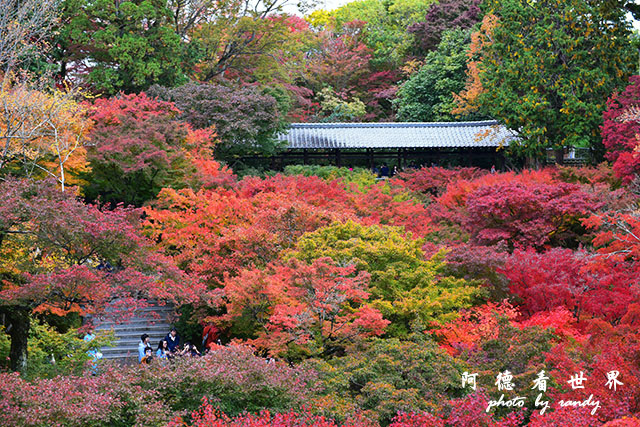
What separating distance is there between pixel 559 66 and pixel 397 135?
773cm

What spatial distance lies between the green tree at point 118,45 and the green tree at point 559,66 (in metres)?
12.3

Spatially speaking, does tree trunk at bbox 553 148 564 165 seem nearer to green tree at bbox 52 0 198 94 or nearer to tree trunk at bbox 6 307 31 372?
green tree at bbox 52 0 198 94

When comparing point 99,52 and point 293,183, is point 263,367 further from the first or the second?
point 99,52

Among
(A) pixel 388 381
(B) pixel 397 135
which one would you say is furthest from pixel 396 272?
(B) pixel 397 135

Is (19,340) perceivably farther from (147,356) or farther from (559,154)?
(559,154)

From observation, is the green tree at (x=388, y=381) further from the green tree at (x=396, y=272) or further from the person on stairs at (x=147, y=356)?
the person on stairs at (x=147, y=356)

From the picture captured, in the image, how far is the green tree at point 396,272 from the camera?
12.5 m

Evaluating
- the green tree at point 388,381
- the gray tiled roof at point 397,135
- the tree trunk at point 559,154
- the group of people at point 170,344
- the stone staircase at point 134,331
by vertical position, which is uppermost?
the gray tiled roof at point 397,135

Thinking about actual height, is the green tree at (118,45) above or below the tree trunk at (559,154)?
above

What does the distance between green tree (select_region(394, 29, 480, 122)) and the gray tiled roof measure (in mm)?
2790

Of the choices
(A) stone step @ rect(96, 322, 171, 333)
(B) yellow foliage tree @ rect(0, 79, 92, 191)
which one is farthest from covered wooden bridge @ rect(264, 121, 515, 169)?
(A) stone step @ rect(96, 322, 171, 333)

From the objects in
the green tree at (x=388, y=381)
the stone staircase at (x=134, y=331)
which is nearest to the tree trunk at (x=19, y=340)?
the green tree at (x=388, y=381)

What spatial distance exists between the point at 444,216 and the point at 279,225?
6282 mm

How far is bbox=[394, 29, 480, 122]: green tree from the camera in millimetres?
33250
